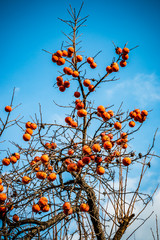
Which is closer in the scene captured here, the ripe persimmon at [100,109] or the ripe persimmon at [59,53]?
the ripe persimmon at [100,109]

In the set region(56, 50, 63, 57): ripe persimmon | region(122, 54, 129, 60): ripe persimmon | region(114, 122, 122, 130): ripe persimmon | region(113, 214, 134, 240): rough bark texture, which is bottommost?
region(113, 214, 134, 240): rough bark texture

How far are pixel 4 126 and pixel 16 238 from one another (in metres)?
2.10

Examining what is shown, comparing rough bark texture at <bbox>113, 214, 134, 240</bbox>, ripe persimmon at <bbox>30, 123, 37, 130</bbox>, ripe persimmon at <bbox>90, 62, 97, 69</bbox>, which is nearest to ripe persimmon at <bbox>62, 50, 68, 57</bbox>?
ripe persimmon at <bbox>90, 62, 97, 69</bbox>

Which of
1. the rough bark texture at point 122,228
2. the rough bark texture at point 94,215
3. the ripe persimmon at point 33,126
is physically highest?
the ripe persimmon at point 33,126

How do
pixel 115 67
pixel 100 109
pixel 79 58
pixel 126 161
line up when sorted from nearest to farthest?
pixel 126 161
pixel 100 109
pixel 115 67
pixel 79 58

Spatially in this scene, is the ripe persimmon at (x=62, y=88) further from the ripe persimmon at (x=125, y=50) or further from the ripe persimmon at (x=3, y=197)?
the ripe persimmon at (x=3, y=197)

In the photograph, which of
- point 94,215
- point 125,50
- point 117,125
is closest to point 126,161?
point 117,125

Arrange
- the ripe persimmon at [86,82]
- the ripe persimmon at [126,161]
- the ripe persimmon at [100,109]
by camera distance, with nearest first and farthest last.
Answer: the ripe persimmon at [126,161] → the ripe persimmon at [100,109] → the ripe persimmon at [86,82]

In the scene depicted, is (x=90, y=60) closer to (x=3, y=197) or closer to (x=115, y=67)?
(x=115, y=67)

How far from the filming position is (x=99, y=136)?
3418 millimetres

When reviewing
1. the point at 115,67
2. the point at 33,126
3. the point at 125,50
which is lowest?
the point at 33,126

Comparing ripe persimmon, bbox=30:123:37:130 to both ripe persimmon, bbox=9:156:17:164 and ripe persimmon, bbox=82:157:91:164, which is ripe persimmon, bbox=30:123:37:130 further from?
ripe persimmon, bbox=82:157:91:164

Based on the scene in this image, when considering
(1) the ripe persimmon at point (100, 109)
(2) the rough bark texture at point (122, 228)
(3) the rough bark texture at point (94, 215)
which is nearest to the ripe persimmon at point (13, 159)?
(3) the rough bark texture at point (94, 215)

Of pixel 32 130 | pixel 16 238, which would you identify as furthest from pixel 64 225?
pixel 32 130
